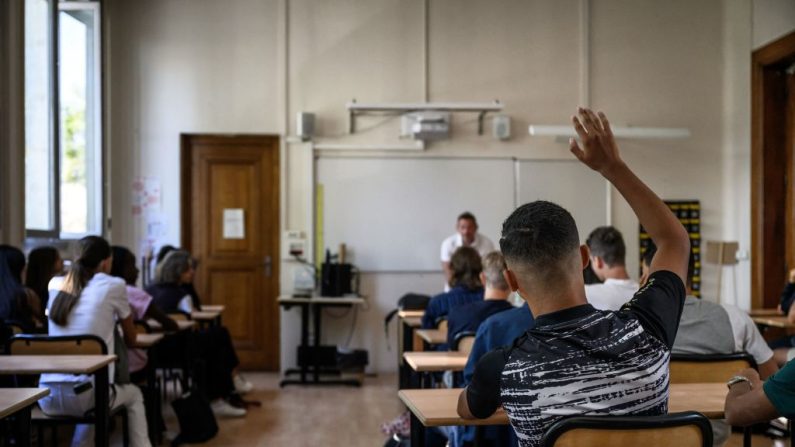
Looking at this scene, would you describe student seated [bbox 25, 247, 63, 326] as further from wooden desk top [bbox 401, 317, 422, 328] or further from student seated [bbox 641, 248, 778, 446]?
student seated [bbox 641, 248, 778, 446]

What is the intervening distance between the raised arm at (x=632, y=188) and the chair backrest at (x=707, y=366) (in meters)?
1.48

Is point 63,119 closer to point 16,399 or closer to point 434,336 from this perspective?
point 434,336

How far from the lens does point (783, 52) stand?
768cm

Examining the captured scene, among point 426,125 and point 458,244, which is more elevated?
point 426,125

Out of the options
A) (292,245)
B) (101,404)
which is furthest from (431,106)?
(101,404)

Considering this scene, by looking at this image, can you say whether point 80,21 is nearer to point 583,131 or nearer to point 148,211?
point 148,211

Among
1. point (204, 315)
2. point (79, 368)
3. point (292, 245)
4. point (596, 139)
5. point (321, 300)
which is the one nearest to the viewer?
point (596, 139)

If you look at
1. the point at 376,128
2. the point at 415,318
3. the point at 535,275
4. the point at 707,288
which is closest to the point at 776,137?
the point at 707,288

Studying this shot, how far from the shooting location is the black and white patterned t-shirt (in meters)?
1.57

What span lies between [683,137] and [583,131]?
7.53 metres

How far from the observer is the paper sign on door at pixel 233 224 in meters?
8.40

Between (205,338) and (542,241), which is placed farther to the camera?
(205,338)

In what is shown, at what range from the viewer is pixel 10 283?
15.1 feet

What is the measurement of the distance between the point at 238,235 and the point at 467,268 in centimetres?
411
